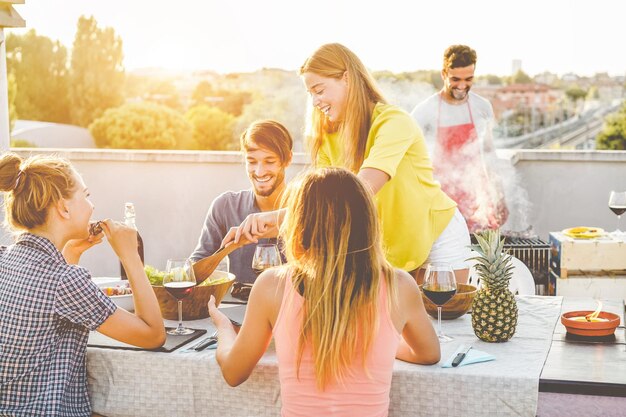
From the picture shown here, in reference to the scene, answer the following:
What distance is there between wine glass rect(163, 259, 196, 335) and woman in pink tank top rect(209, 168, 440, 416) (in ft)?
1.42

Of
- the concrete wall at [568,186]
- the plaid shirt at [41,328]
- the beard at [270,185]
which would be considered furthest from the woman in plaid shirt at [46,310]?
the concrete wall at [568,186]

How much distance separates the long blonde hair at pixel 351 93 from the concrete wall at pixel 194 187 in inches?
108

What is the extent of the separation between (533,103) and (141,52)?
8.33m

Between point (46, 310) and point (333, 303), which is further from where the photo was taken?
point (46, 310)

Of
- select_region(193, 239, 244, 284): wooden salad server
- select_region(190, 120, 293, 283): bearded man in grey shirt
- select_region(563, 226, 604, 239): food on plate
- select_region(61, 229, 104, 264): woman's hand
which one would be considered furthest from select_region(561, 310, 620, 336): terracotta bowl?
select_region(563, 226, 604, 239): food on plate

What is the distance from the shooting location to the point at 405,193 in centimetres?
224

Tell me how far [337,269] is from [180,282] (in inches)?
23.5

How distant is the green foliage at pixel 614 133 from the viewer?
12273 mm

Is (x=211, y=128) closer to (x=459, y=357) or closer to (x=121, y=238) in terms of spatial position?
(x=121, y=238)

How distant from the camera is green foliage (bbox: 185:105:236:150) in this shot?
14.2 metres

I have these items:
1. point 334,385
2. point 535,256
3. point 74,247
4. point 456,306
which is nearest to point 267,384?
point 334,385

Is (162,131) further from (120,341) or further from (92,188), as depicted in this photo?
(120,341)

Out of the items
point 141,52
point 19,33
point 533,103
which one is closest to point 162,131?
point 141,52

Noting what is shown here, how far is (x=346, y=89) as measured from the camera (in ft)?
7.08
